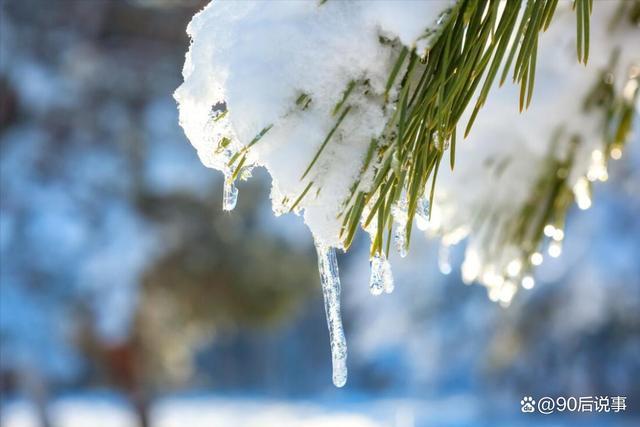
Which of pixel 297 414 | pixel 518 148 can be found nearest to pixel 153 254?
pixel 518 148

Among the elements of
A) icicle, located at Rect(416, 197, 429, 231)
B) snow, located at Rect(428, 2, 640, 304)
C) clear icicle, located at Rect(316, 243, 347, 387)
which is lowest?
clear icicle, located at Rect(316, 243, 347, 387)

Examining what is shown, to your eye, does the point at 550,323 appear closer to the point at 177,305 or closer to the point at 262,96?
the point at 177,305

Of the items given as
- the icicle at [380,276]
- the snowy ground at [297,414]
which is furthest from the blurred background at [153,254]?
the icicle at [380,276]

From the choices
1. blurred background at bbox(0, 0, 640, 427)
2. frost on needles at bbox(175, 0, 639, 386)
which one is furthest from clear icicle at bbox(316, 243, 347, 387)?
blurred background at bbox(0, 0, 640, 427)

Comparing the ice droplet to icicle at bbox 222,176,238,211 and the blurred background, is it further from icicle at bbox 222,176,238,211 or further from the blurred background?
the blurred background

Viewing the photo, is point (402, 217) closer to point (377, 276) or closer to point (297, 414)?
point (377, 276)

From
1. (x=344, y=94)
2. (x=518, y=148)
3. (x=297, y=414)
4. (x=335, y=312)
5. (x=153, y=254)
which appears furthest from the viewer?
(x=297, y=414)
